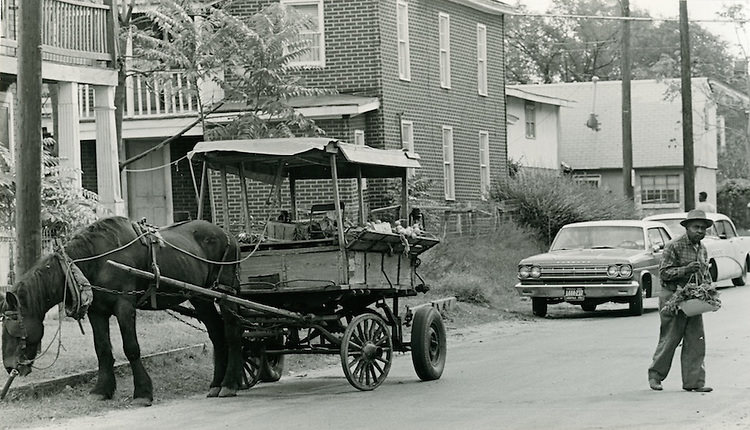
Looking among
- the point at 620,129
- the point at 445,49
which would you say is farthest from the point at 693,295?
the point at 620,129

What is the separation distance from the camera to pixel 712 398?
12539mm

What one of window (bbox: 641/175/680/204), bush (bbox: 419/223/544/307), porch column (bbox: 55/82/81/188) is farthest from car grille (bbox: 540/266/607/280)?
window (bbox: 641/175/680/204)

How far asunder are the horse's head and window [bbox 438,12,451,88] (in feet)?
78.6

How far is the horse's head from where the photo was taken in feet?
40.3

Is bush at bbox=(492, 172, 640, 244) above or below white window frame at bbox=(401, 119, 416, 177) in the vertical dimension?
below

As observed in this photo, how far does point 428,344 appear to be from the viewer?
48.1 feet

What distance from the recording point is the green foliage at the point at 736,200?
5969 cm

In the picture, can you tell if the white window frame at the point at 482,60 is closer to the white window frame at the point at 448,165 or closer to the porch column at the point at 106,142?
the white window frame at the point at 448,165

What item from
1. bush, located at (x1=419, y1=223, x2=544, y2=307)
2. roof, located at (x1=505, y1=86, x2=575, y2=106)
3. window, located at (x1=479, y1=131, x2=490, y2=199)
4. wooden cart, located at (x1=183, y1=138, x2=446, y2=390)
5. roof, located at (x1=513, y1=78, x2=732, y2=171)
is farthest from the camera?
roof, located at (x1=513, y1=78, x2=732, y2=171)

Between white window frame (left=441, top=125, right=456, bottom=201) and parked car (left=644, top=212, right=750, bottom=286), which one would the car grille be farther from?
white window frame (left=441, top=125, right=456, bottom=201)

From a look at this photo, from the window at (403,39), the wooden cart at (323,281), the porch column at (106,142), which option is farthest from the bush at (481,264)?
the wooden cart at (323,281)

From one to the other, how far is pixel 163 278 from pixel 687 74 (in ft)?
89.2

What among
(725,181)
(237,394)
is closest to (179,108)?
(237,394)

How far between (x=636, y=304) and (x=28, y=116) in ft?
41.7
